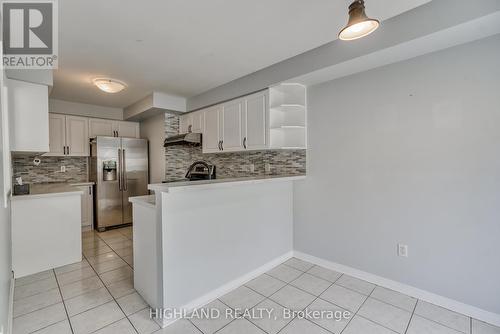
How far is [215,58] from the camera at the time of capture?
262 cm

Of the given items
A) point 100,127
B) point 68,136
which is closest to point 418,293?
point 100,127

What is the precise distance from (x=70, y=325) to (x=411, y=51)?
3.69m

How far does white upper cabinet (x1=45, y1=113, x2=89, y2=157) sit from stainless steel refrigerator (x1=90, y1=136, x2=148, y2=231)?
19 centimetres

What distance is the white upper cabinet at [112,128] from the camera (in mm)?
4488

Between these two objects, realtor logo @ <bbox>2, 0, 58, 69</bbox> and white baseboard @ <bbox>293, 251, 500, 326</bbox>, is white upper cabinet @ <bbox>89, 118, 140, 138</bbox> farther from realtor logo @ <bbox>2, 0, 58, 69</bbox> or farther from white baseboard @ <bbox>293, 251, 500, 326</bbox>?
white baseboard @ <bbox>293, 251, 500, 326</bbox>

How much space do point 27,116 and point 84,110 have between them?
220cm

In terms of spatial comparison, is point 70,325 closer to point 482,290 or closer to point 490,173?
point 482,290

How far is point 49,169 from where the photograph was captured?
4.24 m

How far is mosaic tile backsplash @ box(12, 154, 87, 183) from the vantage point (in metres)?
3.93

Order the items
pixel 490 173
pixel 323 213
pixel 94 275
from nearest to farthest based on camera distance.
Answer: pixel 490 173 < pixel 94 275 < pixel 323 213

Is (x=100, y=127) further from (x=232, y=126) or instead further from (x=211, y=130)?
(x=232, y=126)

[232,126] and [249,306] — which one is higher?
[232,126]

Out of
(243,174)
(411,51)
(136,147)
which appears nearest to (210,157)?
(243,174)

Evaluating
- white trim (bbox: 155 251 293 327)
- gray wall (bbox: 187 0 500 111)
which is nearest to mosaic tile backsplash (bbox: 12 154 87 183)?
white trim (bbox: 155 251 293 327)
